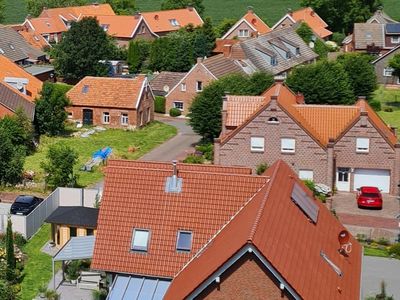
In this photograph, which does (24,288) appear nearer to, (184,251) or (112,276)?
(112,276)

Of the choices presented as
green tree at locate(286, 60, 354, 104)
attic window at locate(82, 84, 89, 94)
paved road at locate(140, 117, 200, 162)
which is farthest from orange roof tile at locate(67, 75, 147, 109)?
green tree at locate(286, 60, 354, 104)

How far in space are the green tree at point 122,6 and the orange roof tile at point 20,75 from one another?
5682 cm

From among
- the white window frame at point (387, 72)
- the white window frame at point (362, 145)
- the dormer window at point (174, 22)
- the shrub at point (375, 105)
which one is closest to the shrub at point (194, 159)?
the white window frame at point (362, 145)

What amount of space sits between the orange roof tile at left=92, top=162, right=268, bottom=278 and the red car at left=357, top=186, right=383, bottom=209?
19.7 m

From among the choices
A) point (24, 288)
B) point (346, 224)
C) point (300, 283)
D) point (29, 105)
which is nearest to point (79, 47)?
point (29, 105)

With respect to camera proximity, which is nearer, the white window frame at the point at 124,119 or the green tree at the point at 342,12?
the white window frame at the point at 124,119

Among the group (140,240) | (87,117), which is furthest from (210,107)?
(140,240)

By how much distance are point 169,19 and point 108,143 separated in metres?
50.2

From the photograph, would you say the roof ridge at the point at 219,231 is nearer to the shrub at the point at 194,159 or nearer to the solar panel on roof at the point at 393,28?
the shrub at the point at 194,159

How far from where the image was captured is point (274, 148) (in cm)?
4978

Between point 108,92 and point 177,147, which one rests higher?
point 108,92

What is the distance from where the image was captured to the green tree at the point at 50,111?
59875 mm

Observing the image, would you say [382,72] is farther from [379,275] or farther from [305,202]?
[305,202]

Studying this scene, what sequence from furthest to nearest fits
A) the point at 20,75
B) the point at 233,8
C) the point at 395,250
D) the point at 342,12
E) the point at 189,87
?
the point at 233,8 → the point at 342,12 → the point at 189,87 → the point at 20,75 → the point at 395,250
